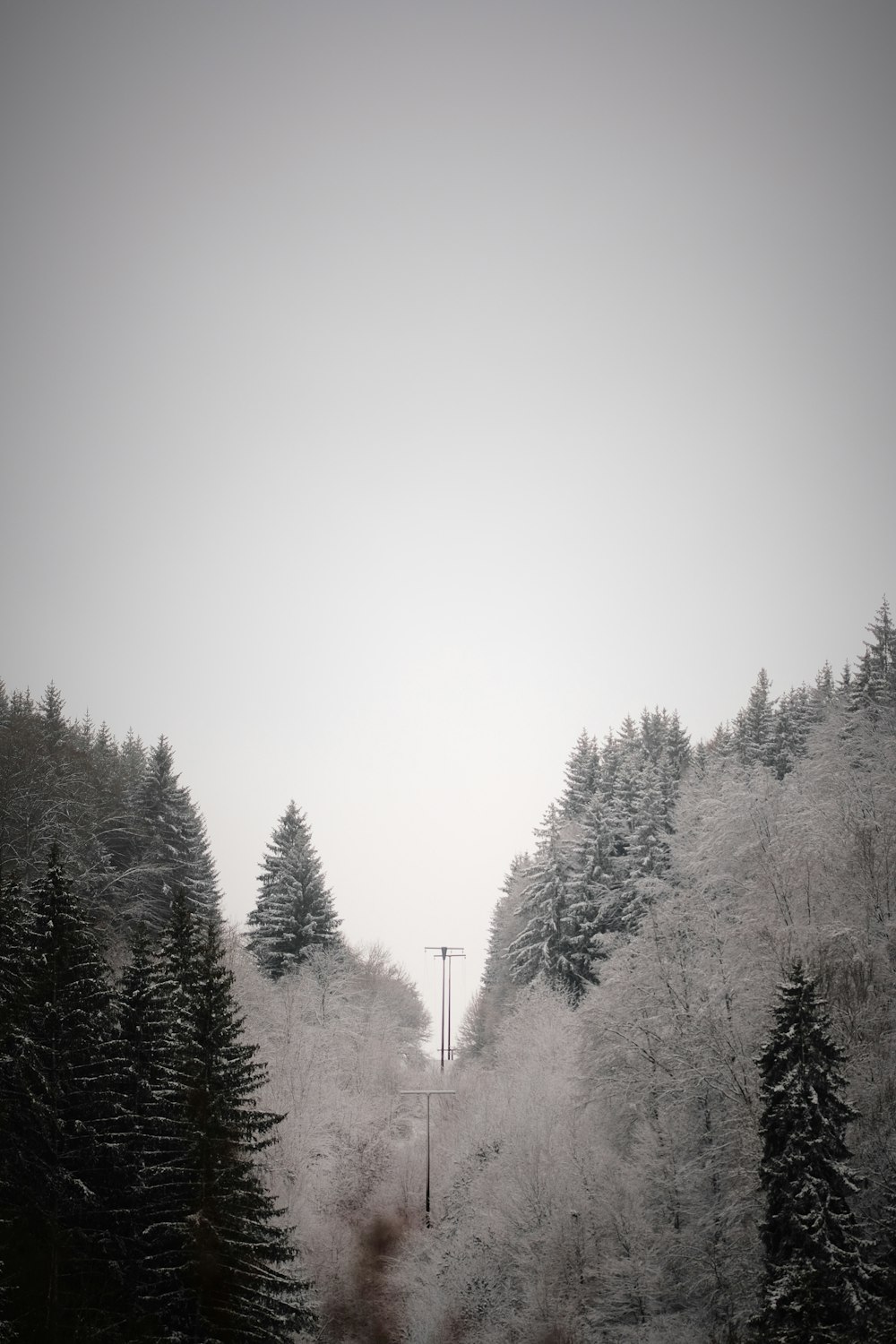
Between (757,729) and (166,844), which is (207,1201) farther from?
(757,729)

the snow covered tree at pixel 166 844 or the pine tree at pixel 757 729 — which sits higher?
the pine tree at pixel 757 729

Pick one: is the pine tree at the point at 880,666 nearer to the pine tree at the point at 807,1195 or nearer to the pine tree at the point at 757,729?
the pine tree at the point at 757,729

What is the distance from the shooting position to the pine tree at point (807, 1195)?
51.9 feet

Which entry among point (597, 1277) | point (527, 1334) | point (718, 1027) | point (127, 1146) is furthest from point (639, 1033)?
point (127, 1146)

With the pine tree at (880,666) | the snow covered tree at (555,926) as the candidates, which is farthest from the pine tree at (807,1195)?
the pine tree at (880,666)

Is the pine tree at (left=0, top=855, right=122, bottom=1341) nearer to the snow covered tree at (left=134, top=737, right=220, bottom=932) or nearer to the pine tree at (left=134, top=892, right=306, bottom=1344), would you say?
the pine tree at (left=134, top=892, right=306, bottom=1344)

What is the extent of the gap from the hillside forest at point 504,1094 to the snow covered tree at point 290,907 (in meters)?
0.25

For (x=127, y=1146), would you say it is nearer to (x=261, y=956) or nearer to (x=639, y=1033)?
(x=639, y=1033)

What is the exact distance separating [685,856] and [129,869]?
29.0 m

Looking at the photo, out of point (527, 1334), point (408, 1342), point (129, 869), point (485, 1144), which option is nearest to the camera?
point (527, 1334)

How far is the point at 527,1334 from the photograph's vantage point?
26344 millimetres

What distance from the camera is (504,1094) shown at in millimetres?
40062

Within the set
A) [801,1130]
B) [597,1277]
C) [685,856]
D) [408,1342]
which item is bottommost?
[408,1342]

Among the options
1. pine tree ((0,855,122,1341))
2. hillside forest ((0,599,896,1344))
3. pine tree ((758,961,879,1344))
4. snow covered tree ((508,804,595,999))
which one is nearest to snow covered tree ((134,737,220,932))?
hillside forest ((0,599,896,1344))
